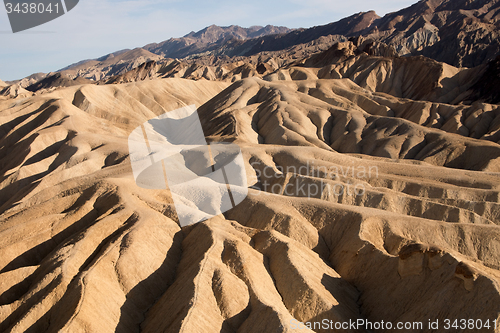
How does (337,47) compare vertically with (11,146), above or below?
above

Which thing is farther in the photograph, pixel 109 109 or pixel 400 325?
pixel 109 109

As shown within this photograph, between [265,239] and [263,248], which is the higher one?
[265,239]

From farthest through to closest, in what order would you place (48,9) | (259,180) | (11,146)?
(11,146), (259,180), (48,9)

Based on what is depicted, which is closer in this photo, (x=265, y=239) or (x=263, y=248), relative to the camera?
(x=263, y=248)

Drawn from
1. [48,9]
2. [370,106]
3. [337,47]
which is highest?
[48,9]

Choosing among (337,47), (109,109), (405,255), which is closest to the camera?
(405,255)

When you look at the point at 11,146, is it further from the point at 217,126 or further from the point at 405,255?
the point at 405,255

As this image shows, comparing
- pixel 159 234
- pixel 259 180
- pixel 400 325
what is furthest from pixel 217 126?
pixel 400 325
